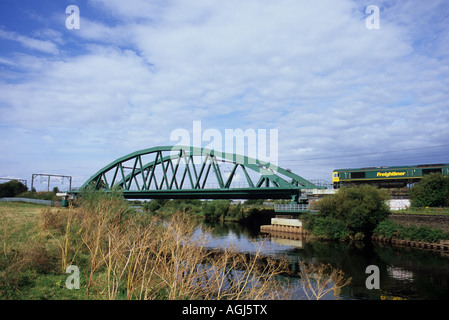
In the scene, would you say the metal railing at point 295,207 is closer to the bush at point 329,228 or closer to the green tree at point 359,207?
the bush at point 329,228

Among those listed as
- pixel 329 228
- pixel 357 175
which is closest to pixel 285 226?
pixel 329 228

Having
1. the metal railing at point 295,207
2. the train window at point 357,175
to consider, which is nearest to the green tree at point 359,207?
the metal railing at point 295,207

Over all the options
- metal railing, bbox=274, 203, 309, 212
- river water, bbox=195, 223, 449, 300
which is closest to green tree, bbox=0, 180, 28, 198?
river water, bbox=195, 223, 449, 300

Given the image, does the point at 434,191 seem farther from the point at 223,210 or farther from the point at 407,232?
the point at 223,210

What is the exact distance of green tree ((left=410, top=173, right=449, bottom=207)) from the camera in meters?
47.1

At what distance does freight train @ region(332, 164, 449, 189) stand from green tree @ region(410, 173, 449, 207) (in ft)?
29.3

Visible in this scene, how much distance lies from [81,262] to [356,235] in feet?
124

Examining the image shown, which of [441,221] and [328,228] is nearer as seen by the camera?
[441,221]

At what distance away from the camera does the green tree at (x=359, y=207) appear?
143 feet
